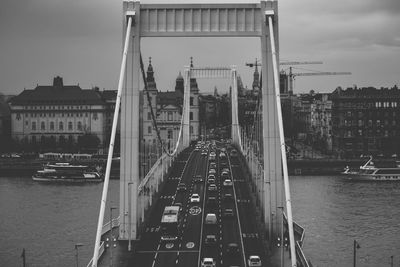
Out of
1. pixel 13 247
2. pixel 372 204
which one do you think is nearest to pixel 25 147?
pixel 372 204

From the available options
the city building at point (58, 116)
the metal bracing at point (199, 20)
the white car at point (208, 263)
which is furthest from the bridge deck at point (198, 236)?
the city building at point (58, 116)

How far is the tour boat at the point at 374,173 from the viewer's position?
7711cm

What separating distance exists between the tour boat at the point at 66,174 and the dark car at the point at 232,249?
4987 centimetres

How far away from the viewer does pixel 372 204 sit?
52125 mm

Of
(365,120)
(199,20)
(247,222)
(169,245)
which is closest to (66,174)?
(365,120)

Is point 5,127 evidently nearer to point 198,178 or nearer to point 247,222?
point 198,178

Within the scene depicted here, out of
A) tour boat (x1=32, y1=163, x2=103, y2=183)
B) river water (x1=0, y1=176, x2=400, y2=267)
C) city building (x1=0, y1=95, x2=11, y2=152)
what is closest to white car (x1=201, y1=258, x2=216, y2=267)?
river water (x1=0, y1=176, x2=400, y2=267)

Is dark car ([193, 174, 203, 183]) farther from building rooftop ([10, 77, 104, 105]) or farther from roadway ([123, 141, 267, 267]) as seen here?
building rooftop ([10, 77, 104, 105])

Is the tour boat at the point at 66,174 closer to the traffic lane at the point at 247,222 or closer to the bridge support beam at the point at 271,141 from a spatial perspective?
the traffic lane at the point at 247,222

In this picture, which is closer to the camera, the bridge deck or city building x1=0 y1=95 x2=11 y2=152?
the bridge deck

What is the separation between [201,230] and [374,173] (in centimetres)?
5028

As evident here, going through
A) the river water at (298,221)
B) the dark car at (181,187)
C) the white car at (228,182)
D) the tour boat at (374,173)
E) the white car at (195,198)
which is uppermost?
the white car at (228,182)

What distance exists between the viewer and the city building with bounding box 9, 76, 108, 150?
115 m

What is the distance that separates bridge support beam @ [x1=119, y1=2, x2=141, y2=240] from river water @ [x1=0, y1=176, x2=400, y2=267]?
4.01m
